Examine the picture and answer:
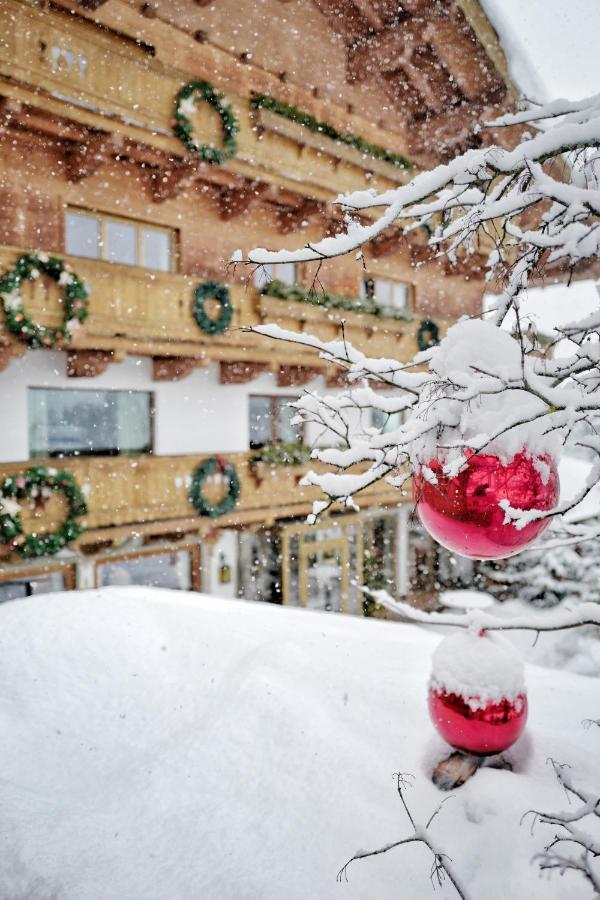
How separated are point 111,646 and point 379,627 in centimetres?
250

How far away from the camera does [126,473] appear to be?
930 cm

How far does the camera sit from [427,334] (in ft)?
46.0

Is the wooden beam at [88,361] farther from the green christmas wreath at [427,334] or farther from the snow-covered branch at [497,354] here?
the snow-covered branch at [497,354]

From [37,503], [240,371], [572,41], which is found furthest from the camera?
[240,371]

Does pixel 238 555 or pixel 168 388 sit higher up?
pixel 168 388

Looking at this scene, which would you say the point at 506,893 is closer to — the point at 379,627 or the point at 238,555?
the point at 379,627

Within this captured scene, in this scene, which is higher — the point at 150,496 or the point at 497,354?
the point at 497,354

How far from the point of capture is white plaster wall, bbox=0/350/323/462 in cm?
916

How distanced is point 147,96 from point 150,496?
6436 millimetres

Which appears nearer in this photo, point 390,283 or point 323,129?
point 323,129

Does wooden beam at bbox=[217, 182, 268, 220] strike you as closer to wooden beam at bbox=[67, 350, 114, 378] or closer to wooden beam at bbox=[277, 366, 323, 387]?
wooden beam at bbox=[277, 366, 323, 387]

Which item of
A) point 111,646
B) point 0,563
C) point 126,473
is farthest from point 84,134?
point 111,646

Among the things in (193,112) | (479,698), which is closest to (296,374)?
(193,112)

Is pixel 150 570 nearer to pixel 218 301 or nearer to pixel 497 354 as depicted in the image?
pixel 218 301
